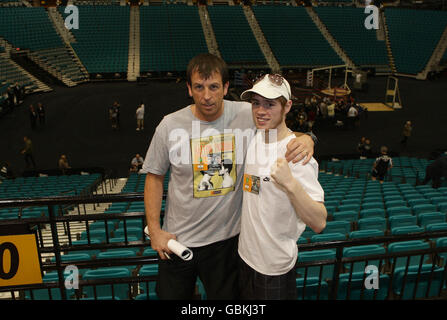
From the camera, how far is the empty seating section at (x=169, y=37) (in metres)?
27.1

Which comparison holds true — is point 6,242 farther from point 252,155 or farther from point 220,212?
point 252,155

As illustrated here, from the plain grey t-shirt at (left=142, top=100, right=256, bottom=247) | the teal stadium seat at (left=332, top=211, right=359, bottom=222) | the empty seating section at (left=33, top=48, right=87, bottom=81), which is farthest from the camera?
the empty seating section at (left=33, top=48, right=87, bottom=81)

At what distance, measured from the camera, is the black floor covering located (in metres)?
14.1

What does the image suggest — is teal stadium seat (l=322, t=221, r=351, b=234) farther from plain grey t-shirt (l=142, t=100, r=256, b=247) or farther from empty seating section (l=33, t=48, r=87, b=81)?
empty seating section (l=33, t=48, r=87, b=81)

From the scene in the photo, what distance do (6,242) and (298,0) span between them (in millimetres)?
38280

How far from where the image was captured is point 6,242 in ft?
8.55

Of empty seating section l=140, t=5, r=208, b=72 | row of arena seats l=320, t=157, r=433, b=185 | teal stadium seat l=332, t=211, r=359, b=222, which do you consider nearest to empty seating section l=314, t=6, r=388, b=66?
empty seating section l=140, t=5, r=208, b=72

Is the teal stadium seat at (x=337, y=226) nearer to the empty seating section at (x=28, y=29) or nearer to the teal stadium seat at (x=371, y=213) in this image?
the teal stadium seat at (x=371, y=213)

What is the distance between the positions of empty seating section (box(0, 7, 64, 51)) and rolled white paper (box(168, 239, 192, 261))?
92.9 ft

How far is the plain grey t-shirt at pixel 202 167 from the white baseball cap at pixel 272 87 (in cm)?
31

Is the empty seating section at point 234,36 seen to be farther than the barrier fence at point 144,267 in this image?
Yes

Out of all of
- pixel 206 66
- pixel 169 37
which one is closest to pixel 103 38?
pixel 169 37

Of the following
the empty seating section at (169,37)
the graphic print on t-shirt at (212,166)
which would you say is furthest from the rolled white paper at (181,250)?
the empty seating section at (169,37)

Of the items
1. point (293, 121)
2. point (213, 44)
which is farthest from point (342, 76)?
point (293, 121)
